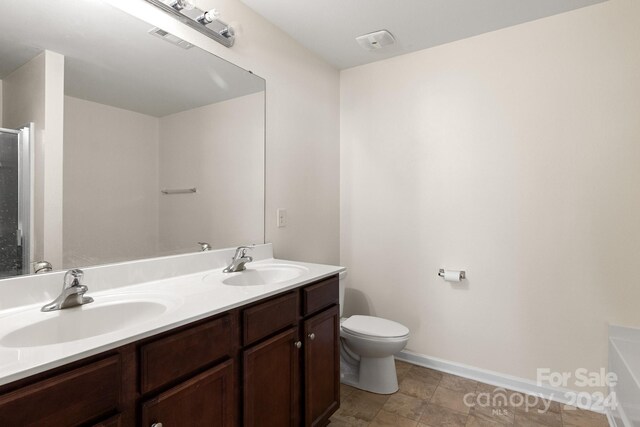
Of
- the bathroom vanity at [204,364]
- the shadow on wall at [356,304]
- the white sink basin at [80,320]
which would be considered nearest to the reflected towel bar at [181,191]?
the bathroom vanity at [204,364]

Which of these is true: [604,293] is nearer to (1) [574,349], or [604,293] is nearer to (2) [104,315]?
(1) [574,349]

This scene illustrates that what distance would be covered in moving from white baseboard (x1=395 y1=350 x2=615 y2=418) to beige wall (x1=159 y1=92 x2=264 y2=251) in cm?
152

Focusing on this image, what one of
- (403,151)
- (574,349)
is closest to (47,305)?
(403,151)

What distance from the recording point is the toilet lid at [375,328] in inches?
79.4

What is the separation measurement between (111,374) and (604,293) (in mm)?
2401

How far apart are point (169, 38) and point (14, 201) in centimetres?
94

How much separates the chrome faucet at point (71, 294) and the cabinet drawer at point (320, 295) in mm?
821

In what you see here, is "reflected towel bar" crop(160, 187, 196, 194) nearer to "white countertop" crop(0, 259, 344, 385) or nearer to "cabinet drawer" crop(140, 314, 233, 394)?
"white countertop" crop(0, 259, 344, 385)

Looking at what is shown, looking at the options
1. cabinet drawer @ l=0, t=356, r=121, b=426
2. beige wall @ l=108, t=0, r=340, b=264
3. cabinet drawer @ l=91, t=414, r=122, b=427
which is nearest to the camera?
cabinet drawer @ l=0, t=356, r=121, b=426

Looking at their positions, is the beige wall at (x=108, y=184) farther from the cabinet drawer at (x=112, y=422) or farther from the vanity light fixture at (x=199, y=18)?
the cabinet drawer at (x=112, y=422)

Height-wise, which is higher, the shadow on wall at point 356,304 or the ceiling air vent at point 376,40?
the ceiling air vent at point 376,40

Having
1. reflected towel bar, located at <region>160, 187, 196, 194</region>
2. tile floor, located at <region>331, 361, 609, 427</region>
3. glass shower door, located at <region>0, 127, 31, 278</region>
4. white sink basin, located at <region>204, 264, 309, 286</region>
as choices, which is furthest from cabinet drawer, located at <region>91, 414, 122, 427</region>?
tile floor, located at <region>331, 361, 609, 427</region>

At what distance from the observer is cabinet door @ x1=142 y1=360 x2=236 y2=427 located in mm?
905

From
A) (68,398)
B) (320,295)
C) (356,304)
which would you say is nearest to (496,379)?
(356,304)
